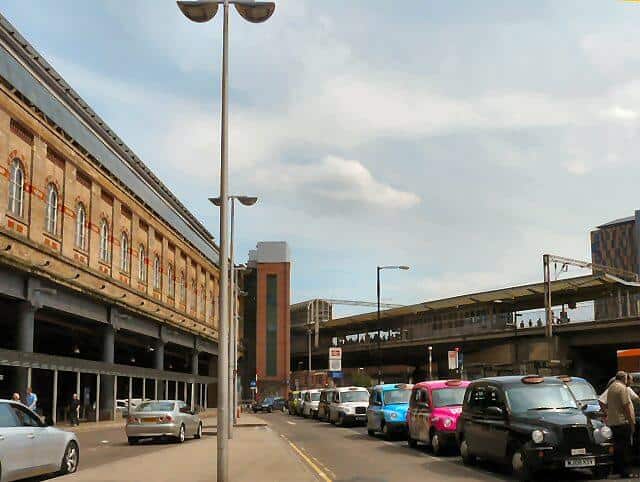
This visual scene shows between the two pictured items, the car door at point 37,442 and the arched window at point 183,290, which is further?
the arched window at point 183,290

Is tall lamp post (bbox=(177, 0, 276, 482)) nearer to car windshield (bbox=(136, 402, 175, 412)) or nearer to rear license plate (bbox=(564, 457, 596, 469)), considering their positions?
rear license plate (bbox=(564, 457, 596, 469))

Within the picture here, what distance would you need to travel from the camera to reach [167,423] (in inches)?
958

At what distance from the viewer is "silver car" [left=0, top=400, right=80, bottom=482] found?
1270cm

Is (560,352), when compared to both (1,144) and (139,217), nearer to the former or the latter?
(139,217)

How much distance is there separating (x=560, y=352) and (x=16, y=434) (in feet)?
178

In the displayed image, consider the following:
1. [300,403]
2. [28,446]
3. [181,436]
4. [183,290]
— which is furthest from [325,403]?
[28,446]

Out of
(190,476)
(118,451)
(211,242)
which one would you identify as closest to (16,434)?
A: (190,476)

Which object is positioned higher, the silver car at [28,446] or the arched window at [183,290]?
the arched window at [183,290]

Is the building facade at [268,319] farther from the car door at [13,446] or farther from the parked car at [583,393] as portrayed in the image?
the car door at [13,446]

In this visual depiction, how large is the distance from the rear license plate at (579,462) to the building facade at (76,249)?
74.5ft

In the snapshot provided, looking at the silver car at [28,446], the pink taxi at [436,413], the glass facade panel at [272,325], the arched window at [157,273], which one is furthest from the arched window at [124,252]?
the glass facade panel at [272,325]

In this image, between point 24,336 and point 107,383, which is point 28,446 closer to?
point 24,336

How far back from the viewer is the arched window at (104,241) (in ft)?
142

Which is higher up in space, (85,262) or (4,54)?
(4,54)
